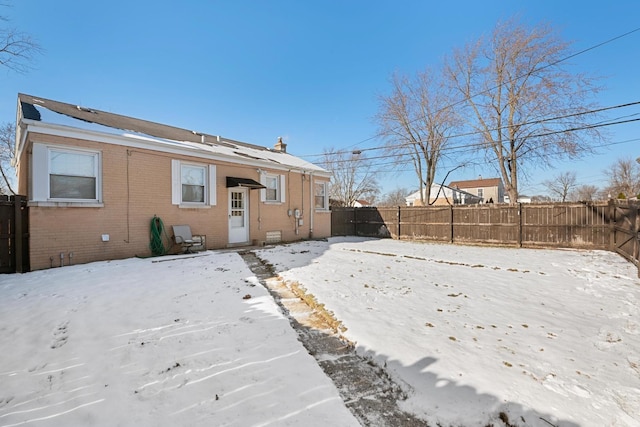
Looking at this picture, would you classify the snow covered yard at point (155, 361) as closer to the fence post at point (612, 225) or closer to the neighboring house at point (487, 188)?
the fence post at point (612, 225)

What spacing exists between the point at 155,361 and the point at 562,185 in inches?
2391

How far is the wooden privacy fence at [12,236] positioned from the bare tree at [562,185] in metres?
59.7

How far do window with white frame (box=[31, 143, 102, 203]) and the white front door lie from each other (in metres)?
4.02

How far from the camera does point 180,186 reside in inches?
353

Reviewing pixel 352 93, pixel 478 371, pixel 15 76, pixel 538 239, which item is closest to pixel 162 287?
pixel 478 371

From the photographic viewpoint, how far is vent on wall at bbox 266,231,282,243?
11672 millimetres

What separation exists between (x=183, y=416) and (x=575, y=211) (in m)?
13.9

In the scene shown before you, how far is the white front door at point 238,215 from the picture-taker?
10.5m

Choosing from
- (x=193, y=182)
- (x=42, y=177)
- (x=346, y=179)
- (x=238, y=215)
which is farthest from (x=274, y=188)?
(x=346, y=179)

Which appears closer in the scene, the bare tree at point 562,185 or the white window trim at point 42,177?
the white window trim at point 42,177

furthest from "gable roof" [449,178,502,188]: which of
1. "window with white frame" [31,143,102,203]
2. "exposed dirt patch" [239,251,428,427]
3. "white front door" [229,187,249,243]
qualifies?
"window with white frame" [31,143,102,203]

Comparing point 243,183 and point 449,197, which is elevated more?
point 449,197

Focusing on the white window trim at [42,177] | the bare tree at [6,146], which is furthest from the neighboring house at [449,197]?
the bare tree at [6,146]

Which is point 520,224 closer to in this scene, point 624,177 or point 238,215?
point 238,215
